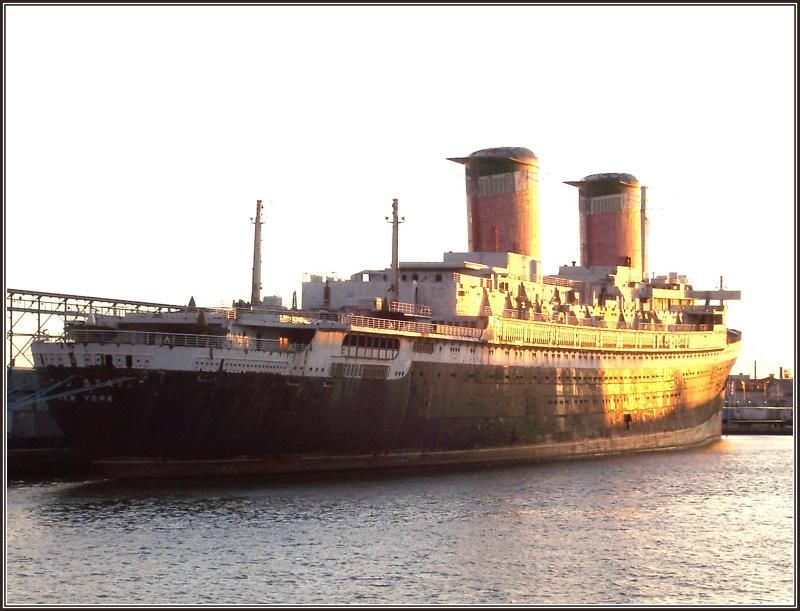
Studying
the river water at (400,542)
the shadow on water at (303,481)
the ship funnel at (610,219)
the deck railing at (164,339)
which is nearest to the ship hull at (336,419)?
the shadow on water at (303,481)

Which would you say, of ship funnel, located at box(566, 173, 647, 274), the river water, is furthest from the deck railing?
ship funnel, located at box(566, 173, 647, 274)

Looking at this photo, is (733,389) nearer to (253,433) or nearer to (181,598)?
(253,433)

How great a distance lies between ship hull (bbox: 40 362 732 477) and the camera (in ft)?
156

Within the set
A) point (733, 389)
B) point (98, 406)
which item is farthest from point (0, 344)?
point (733, 389)

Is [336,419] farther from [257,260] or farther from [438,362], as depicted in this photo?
[257,260]

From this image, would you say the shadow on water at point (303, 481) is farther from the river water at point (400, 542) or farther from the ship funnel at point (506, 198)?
the ship funnel at point (506, 198)

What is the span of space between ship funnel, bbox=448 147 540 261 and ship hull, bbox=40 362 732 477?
887 centimetres

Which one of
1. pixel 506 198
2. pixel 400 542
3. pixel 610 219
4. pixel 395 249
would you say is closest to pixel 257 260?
pixel 395 249

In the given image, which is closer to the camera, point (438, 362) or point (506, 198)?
point (438, 362)

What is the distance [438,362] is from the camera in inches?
2244

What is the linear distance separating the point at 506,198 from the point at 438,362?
17534 millimetres

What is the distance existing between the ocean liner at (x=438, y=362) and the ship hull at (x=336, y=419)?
0.24 ft

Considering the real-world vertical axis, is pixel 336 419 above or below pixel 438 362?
below

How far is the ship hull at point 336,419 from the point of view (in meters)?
47.5
